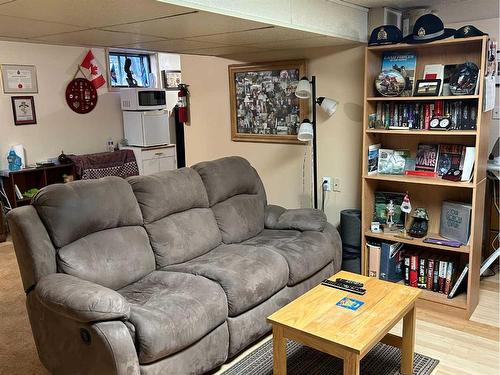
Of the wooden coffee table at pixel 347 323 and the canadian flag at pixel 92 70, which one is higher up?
the canadian flag at pixel 92 70

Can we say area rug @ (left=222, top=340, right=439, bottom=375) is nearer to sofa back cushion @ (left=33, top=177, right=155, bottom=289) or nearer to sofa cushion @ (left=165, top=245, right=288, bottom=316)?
sofa cushion @ (left=165, top=245, right=288, bottom=316)

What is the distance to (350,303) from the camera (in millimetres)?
2385

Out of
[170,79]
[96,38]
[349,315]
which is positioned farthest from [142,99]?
[349,315]

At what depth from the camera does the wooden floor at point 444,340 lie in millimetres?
2629

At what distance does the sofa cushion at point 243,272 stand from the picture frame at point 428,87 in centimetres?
156

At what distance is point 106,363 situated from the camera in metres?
2.06

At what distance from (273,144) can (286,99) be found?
441 mm

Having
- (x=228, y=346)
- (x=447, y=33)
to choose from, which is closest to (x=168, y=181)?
(x=228, y=346)

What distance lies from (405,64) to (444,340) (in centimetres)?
197

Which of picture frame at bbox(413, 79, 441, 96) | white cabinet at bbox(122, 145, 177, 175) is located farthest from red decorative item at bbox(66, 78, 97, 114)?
picture frame at bbox(413, 79, 441, 96)

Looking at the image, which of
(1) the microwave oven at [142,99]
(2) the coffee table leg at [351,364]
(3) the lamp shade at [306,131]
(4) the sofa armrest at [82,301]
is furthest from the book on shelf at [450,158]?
(1) the microwave oven at [142,99]

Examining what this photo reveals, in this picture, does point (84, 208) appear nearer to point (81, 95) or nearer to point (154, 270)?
point (154, 270)

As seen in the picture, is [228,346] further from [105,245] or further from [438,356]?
[438,356]

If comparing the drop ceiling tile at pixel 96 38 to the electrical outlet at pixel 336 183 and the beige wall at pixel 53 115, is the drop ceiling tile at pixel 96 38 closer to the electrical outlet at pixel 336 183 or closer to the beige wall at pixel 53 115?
the electrical outlet at pixel 336 183
